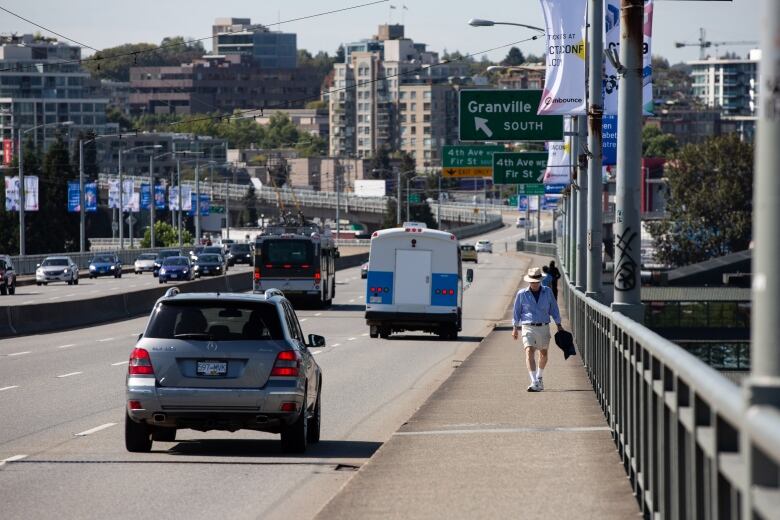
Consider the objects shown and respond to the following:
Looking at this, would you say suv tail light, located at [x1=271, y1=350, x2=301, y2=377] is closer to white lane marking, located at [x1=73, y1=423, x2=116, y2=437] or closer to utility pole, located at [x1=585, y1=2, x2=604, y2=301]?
white lane marking, located at [x1=73, y1=423, x2=116, y2=437]

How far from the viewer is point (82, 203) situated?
10338 cm

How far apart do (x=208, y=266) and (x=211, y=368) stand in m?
67.6

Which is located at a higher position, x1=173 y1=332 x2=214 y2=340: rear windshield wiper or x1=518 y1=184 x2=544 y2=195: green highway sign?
x1=518 y1=184 x2=544 y2=195: green highway sign

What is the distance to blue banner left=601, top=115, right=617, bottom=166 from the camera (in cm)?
3722

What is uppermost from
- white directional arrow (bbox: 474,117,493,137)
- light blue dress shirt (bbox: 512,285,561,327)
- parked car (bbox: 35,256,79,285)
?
white directional arrow (bbox: 474,117,493,137)

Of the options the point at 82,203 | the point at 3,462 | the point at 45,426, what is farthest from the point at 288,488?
the point at 82,203

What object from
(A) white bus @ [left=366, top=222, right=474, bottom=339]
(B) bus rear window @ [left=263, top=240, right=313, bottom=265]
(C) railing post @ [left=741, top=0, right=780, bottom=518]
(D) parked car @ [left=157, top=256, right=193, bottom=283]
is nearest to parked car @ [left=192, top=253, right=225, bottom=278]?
(D) parked car @ [left=157, top=256, right=193, bottom=283]

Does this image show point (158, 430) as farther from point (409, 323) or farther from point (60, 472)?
point (409, 323)

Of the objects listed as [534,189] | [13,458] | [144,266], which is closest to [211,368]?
[13,458]

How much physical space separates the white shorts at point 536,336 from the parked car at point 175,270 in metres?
55.9

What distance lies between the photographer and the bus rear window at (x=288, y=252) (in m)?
55.8

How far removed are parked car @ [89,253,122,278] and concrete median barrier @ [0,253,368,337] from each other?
32048mm

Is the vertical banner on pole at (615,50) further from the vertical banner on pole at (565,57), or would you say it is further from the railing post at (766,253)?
the railing post at (766,253)

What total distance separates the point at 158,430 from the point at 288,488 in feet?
11.1
